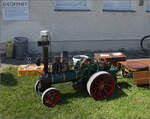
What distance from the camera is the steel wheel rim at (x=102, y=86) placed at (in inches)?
165

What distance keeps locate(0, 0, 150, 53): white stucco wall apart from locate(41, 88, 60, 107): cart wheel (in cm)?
432

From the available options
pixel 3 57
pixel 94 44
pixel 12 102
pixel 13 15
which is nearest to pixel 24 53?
pixel 3 57

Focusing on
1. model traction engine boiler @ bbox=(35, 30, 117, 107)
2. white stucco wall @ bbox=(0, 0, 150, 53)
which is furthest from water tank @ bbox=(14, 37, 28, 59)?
model traction engine boiler @ bbox=(35, 30, 117, 107)

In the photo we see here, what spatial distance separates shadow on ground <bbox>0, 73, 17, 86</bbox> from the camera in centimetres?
517

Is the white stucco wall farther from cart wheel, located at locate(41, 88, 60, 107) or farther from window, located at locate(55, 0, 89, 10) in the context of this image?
cart wheel, located at locate(41, 88, 60, 107)

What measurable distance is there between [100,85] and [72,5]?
18.5 feet

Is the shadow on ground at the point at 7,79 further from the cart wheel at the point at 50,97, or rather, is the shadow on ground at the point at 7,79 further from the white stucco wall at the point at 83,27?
the white stucco wall at the point at 83,27

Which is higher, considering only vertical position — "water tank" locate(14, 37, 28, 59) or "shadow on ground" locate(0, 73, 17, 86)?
"water tank" locate(14, 37, 28, 59)

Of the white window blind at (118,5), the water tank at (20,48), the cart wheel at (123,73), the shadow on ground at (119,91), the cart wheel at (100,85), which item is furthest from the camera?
the white window blind at (118,5)

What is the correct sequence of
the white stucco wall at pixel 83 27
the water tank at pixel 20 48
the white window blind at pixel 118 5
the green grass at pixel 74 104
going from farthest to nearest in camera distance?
1. the white window blind at pixel 118 5
2. the white stucco wall at pixel 83 27
3. the water tank at pixel 20 48
4. the green grass at pixel 74 104

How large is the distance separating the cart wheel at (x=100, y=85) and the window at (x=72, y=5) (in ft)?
17.4

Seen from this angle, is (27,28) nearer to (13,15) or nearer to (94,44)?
(13,15)

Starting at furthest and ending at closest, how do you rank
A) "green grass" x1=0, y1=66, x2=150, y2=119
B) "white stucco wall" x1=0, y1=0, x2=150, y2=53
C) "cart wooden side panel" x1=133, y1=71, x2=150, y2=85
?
1. "white stucco wall" x1=0, y1=0, x2=150, y2=53
2. "cart wooden side panel" x1=133, y1=71, x2=150, y2=85
3. "green grass" x1=0, y1=66, x2=150, y2=119

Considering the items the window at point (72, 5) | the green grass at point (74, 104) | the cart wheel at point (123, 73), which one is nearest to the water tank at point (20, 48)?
the window at point (72, 5)
